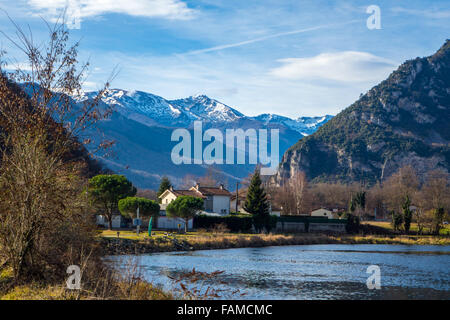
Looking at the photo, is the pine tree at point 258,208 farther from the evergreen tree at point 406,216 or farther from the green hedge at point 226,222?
the evergreen tree at point 406,216

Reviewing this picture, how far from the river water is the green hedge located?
88.1ft

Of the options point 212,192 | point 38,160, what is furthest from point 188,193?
point 38,160

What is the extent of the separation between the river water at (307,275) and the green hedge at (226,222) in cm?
2684

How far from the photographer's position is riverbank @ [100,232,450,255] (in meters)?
48.4

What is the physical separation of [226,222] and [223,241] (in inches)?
645

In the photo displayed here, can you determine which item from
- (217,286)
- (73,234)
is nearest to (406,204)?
(217,286)

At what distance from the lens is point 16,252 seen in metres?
17.6

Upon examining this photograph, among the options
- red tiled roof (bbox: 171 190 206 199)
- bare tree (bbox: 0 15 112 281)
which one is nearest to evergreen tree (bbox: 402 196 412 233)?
red tiled roof (bbox: 171 190 206 199)

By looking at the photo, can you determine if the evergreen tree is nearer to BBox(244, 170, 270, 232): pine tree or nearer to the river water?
BBox(244, 170, 270, 232): pine tree

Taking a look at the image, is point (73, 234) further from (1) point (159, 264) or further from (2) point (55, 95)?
(1) point (159, 264)

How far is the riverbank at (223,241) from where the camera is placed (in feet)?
159

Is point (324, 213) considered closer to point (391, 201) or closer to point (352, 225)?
point (391, 201)

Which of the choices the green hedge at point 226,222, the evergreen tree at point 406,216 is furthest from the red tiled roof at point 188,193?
the evergreen tree at point 406,216
